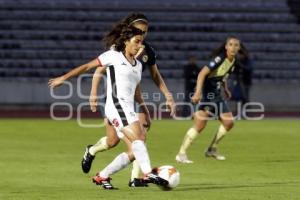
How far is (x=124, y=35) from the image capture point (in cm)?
1211

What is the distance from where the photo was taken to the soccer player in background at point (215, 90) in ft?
55.9

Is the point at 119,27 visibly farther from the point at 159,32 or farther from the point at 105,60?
the point at 159,32

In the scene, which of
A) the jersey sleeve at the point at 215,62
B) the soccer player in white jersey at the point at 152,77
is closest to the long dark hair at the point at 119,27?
the soccer player in white jersey at the point at 152,77

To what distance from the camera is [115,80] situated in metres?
12.1

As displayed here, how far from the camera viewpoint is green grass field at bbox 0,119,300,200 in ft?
39.2

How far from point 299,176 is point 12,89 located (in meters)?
21.5

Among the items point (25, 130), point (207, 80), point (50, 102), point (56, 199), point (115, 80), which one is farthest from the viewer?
point (50, 102)

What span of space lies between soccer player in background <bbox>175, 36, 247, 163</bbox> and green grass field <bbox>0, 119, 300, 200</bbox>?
13.5 inches

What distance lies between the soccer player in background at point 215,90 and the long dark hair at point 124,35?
15.3 ft

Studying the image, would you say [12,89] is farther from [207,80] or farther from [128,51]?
[128,51]

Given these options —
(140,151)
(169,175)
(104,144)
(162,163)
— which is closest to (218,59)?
(162,163)

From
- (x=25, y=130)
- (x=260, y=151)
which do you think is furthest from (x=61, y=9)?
(x=260, y=151)
